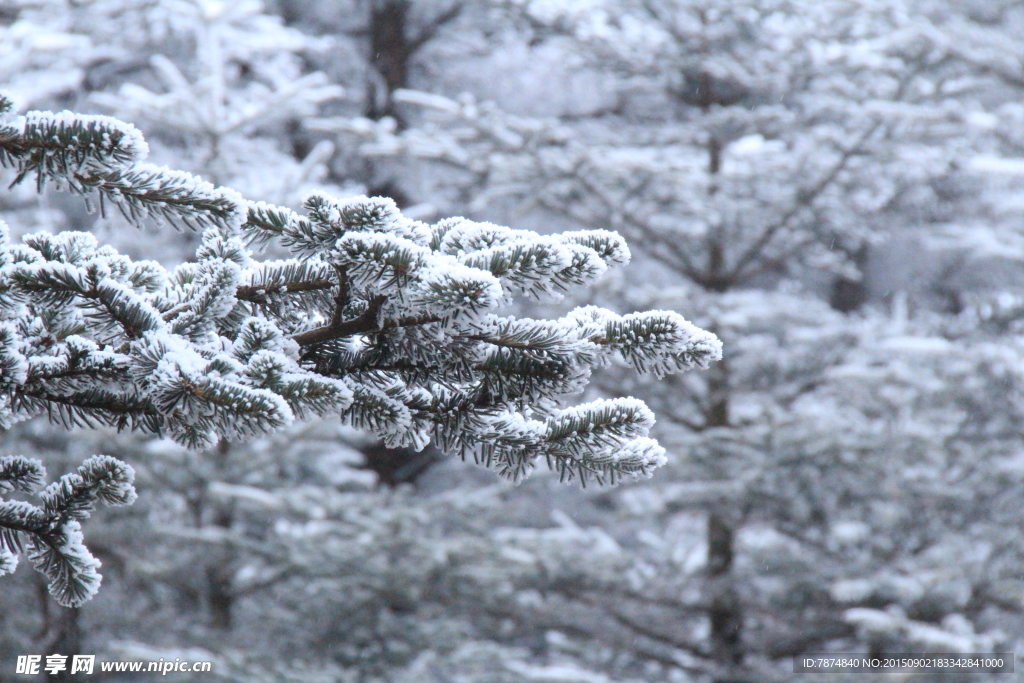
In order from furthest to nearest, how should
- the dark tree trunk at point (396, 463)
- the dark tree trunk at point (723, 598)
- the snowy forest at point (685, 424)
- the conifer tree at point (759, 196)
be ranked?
the dark tree trunk at point (396, 463), the dark tree trunk at point (723, 598), the conifer tree at point (759, 196), the snowy forest at point (685, 424)

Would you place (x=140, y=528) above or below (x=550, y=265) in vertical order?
below

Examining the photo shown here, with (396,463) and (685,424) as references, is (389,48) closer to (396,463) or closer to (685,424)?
(396,463)

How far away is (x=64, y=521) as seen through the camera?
1141 mm

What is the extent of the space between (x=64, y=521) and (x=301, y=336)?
0.42 metres

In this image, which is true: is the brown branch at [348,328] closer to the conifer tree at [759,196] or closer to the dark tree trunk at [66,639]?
the conifer tree at [759,196]

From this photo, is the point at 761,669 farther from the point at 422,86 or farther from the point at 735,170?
the point at 422,86

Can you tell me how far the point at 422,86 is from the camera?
33.3 ft

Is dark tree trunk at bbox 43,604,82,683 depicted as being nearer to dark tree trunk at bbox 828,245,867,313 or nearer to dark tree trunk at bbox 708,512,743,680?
dark tree trunk at bbox 708,512,743,680

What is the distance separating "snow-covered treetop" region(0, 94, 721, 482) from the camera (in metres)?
0.98

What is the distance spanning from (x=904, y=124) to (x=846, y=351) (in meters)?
1.56

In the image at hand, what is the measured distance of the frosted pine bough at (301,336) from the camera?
3.24 feet

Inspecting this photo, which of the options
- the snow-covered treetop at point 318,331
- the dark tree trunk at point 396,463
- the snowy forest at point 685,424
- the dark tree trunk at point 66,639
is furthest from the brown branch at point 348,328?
the dark tree trunk at point 396,463

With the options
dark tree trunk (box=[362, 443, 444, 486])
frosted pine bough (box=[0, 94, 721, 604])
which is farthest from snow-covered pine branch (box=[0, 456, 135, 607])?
dark tree trunk (box=[362, 443, 444, 486])

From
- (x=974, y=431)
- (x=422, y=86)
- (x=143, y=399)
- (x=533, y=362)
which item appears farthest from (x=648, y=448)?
(x=422, y=86)
